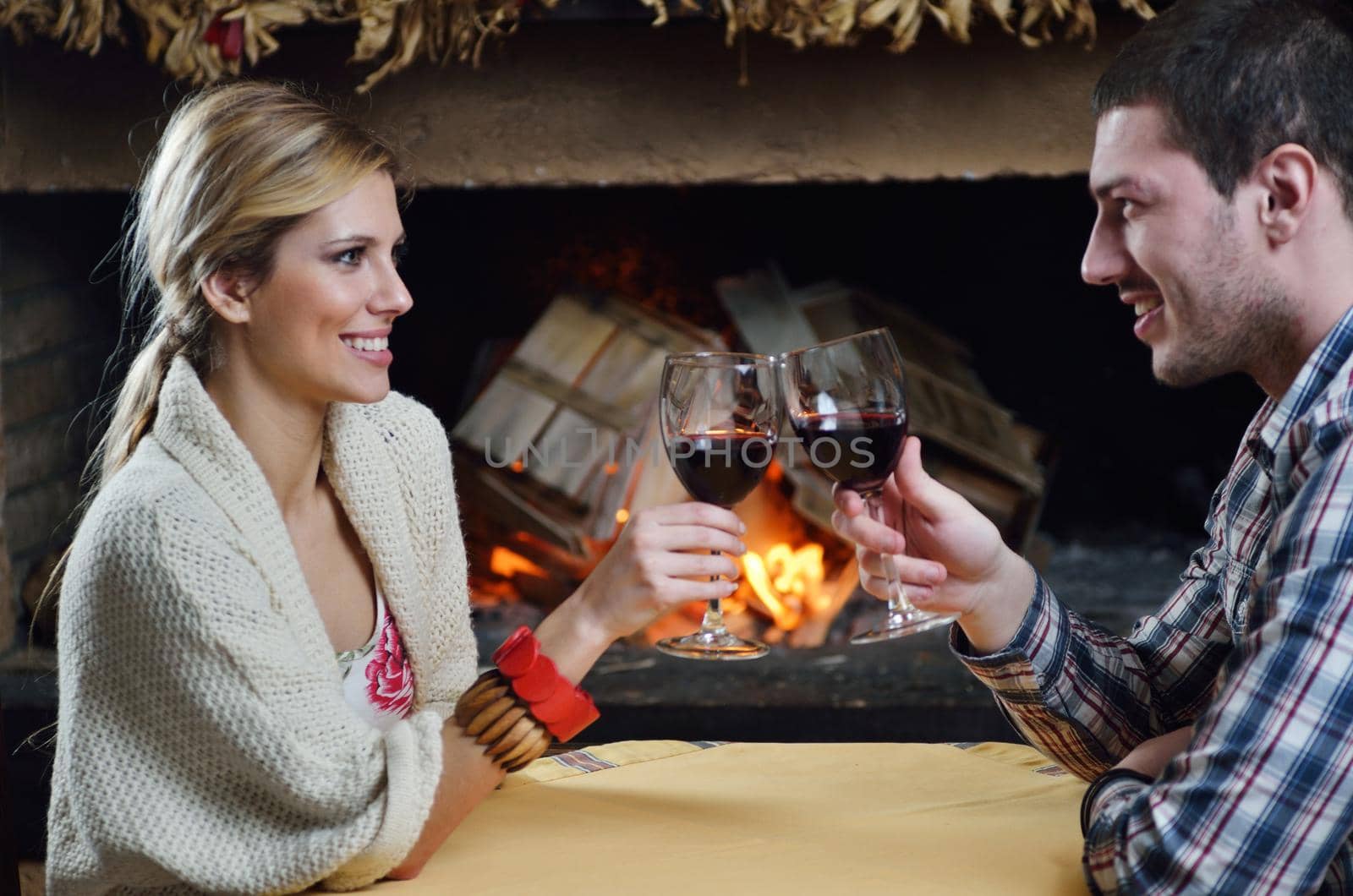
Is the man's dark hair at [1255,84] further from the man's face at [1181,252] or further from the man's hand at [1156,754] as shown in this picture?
the man's hand at [1156,754]

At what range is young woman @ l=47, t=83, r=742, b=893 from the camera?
118cm

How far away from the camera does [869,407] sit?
124cm

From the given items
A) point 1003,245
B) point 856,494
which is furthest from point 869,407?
point 1003,245

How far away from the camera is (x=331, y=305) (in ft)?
4.86

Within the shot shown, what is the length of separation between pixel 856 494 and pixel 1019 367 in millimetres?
2015

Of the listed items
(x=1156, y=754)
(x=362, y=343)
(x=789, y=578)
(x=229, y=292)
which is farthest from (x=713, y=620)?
(x=789, y=578)

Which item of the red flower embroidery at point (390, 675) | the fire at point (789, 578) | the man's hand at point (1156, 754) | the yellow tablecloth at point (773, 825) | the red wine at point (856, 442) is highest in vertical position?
the red wine at point (856, 442)

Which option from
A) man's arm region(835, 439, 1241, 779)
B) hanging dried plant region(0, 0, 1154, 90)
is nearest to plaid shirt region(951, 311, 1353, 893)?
man's arm region(835, 439, 1241, 779)

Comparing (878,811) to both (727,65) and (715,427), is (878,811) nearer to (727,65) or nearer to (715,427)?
(715,427)

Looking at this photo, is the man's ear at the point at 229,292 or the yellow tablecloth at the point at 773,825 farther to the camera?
the man's ear at the point at 229,292

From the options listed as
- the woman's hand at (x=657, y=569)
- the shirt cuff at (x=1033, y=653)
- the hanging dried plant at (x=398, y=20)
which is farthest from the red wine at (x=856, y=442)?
the hanging dried plant at (x=398, y=20)

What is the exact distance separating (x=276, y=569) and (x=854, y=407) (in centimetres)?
56

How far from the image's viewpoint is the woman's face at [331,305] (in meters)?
1.48

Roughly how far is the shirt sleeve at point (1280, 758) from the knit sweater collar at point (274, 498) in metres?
0.75
